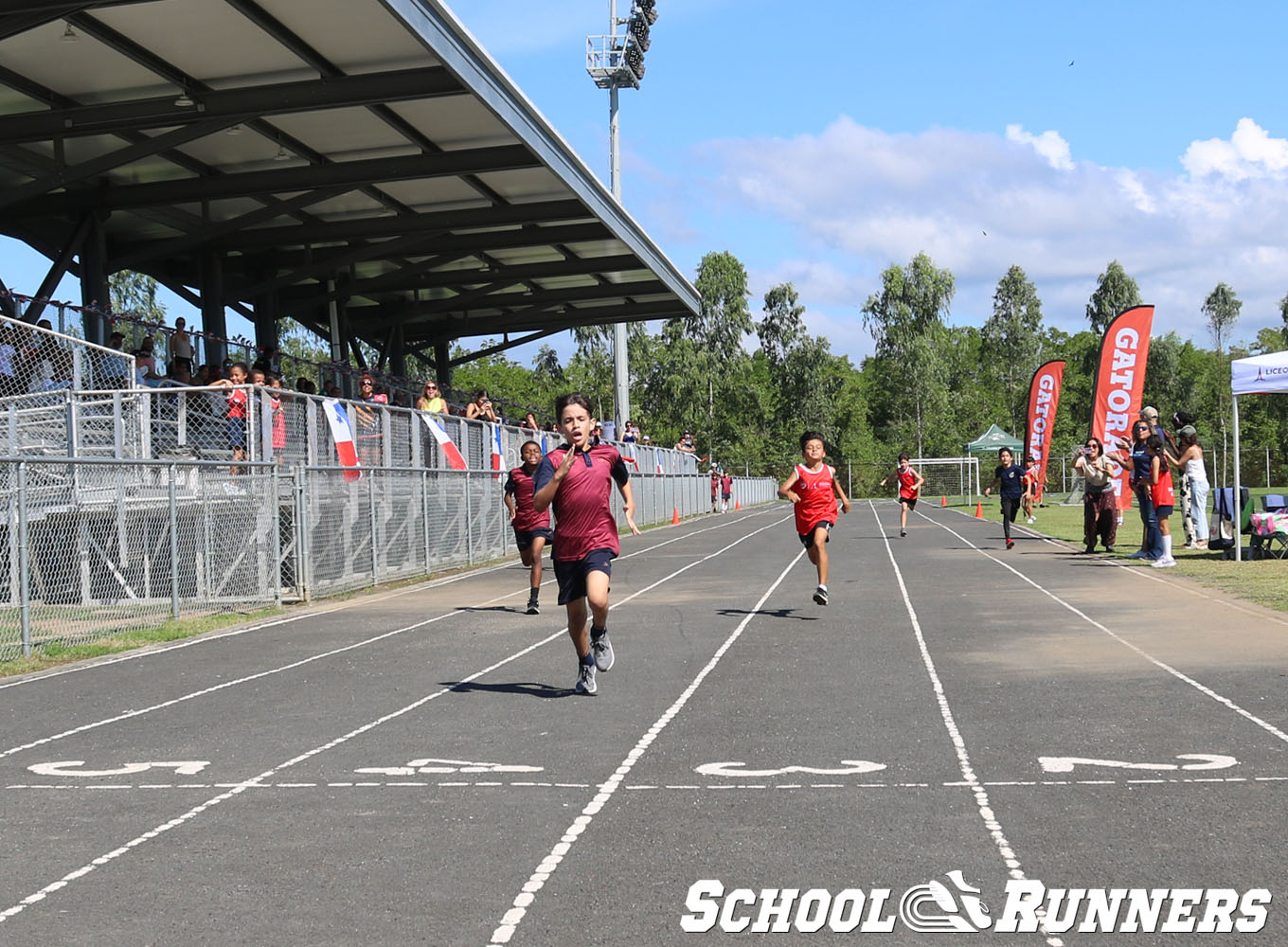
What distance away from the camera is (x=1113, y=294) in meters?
96.1

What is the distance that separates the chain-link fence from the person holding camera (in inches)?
445

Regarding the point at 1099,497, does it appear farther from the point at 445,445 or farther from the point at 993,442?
the point at 993,442

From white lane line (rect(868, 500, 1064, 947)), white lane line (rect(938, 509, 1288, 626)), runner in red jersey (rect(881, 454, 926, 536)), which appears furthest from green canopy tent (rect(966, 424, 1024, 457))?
white lane line (rect(868, 500, 1064, 947))

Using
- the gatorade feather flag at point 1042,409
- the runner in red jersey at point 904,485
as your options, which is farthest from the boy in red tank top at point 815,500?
the gatorade feather flag at point 1042,409

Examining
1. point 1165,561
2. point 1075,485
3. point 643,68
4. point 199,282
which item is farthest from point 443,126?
point 1075,485

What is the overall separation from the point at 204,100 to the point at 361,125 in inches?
147

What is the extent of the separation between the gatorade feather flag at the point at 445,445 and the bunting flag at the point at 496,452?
7.58 feet

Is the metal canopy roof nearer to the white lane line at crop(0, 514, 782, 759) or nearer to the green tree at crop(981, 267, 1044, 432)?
the white lane line at crop(0, 514, 782, 759)

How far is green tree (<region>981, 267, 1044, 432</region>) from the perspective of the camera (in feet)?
341

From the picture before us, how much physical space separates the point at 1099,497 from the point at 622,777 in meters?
17.9

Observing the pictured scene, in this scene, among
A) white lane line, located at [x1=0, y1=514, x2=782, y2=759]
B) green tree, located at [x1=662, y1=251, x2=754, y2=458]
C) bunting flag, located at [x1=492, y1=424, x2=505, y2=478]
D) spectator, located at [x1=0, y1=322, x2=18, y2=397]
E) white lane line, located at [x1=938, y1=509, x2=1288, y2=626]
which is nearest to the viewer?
white lane line, located at [x1=0, y1=514, x2=782, y2=759]

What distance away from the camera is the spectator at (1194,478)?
68.3ft

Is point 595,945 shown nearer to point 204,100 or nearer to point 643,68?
point 204,100

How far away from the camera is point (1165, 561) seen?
1928 centimetres
